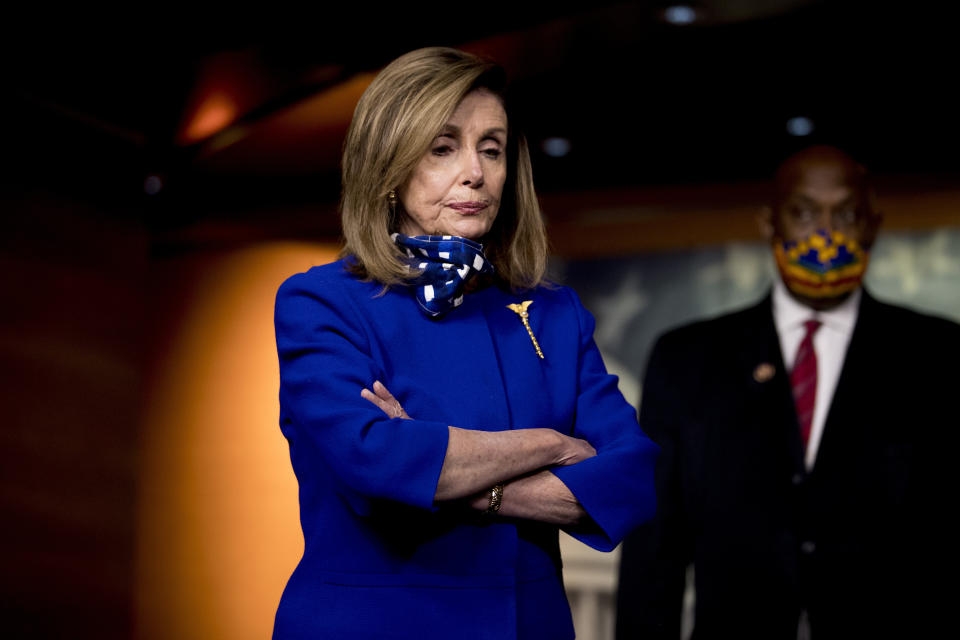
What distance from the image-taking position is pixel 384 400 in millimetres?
1614

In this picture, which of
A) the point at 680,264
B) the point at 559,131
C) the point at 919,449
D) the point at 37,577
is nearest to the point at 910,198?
the point at 680,264

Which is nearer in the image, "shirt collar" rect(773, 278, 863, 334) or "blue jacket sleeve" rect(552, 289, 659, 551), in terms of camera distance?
"blue jacket sleeve" rect(552, 289, 659, 551)

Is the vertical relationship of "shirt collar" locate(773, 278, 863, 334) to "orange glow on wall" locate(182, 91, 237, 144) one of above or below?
below

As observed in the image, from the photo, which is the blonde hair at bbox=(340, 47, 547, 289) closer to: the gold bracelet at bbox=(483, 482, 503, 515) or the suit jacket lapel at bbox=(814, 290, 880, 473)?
the gold bracelet at bbox=(483, 482, 503, 515)

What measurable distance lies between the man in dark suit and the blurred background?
2.78 feet

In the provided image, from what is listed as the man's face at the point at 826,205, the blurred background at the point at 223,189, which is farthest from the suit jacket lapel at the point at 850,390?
the blurred background at the point at 223,189

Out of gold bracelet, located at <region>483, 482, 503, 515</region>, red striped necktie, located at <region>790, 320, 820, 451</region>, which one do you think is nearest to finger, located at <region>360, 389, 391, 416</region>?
gold bracelet, located at <region>483, 482, 503, 515</region>

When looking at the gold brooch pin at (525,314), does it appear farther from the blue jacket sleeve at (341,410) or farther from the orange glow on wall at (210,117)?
the orange glow on wall at (210,117)

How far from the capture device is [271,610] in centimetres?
343

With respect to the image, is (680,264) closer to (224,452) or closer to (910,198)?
(910,198)

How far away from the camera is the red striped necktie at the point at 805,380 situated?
119 inches

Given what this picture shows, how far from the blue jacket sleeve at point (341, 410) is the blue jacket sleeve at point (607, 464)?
245 millimetres

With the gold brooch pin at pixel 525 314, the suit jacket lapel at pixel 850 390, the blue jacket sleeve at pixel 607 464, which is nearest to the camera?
the blue jacket sleeve at pixel 607 464

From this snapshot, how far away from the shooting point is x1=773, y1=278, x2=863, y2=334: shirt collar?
3.12 metres
